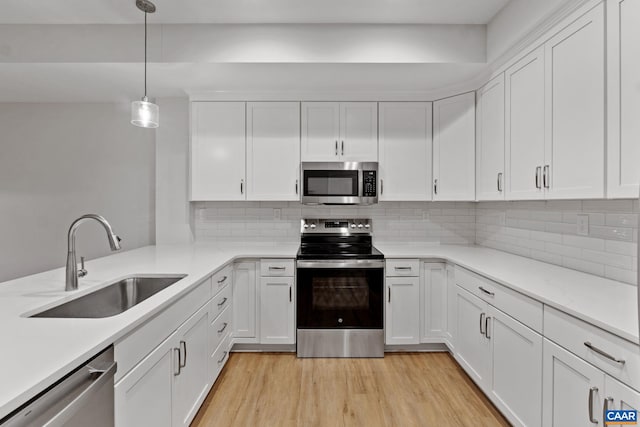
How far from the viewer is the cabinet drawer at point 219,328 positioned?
2.21 metres

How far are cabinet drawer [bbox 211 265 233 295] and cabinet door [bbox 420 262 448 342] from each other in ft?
5.34

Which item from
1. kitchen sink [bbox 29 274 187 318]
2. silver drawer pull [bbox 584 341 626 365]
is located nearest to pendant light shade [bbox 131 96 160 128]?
kitchen sink [bbox 29 274 187 318]

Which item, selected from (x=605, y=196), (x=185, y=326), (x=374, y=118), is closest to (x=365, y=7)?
(x=374, y=118)

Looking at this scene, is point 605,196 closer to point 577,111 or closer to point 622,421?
point 577,111

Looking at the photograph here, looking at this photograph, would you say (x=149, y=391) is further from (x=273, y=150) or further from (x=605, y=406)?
(x=273, y=150)

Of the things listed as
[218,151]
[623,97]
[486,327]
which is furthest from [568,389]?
[218,151]

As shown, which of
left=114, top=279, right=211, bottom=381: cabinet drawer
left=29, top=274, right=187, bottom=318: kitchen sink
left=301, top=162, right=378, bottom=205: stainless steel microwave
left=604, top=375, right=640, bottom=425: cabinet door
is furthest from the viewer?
left=301, top=162, right=378, bottom=205: stainless steel microwave

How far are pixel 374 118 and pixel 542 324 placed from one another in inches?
86.0

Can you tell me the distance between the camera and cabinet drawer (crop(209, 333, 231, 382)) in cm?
222

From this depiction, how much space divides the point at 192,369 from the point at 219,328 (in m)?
0.54

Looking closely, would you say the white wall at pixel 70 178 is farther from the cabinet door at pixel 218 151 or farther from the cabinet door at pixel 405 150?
the cabinet door at pixel 405 150

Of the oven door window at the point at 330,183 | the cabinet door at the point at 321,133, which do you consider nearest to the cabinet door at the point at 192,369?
the oven door window at the point at 330,183

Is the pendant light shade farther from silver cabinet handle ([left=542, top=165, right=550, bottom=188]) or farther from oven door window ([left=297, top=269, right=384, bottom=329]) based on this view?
silver cabinet handle ([left=542, top=165, right=550, bottom=188])

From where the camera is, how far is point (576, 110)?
1.66 meters
